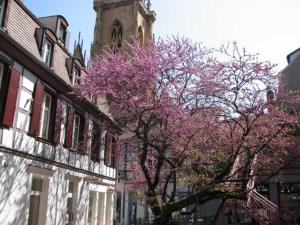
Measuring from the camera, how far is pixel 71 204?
17781 mm

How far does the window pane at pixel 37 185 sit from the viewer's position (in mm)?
14742

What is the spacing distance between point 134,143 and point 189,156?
7.72 feet

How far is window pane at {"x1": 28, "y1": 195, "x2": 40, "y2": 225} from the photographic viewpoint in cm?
1455

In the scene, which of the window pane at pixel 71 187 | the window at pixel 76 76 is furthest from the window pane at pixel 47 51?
the window pane at pixel 71 187

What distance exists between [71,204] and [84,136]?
124 inches

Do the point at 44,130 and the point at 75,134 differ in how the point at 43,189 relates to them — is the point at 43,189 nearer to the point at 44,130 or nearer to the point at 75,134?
the point at 44,130

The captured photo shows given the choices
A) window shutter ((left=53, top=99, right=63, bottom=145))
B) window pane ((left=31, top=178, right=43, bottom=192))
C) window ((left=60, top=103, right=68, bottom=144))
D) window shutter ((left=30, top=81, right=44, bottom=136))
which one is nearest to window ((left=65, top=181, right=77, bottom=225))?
window ((left=60, top=103, right=68, bottom=144))

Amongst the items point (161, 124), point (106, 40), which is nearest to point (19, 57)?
point (161, 124)

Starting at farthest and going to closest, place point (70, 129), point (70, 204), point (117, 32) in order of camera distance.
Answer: point (117, 32), point (70, 204), point (70, 129)

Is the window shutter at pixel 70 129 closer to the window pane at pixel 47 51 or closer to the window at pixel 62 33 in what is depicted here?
the window pane at pixel 47 51

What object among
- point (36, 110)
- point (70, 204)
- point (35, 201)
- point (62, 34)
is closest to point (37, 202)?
point (35, 201)

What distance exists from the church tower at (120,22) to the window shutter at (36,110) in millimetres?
45577

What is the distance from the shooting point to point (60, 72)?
1703 cm

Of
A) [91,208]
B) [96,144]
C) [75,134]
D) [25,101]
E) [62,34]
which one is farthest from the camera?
[96,144]
